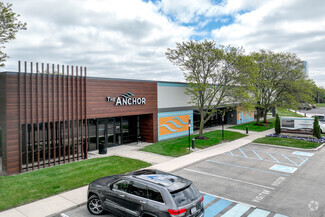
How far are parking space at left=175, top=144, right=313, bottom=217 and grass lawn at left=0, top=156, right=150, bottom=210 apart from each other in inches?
159

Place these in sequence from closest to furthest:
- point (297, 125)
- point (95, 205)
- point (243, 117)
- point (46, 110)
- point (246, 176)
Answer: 1. point (95, 205)
2. point (246, 176)
3. point (46, 110)
4. point (297, 125)
5. point (243, 117)

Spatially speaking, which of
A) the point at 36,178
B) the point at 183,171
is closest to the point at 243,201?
the point at 183,171

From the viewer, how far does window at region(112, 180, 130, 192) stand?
25.1 feet

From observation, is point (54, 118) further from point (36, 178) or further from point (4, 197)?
point (4, 197)

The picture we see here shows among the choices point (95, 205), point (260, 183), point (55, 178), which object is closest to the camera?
point (95, 205)

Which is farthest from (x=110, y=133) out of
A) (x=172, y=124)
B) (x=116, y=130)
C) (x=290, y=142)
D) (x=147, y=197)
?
(x=290, y=142)

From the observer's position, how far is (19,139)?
1351 cm

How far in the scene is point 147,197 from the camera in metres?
6.95

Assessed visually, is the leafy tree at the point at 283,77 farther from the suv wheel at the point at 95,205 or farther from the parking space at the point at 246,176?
the suv wheel at the point at 95,205

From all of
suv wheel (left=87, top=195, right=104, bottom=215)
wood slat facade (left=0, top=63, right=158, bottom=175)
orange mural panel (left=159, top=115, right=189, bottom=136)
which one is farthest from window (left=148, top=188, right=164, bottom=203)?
orange mural panel (left=159, top=115, right=189, bottom=136)

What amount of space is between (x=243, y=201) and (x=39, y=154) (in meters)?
12.3

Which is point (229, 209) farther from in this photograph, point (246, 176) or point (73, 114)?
point (73, 114)

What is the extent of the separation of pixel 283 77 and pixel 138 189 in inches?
→ 1332

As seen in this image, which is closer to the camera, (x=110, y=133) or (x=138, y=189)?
(x=138, y=189)
